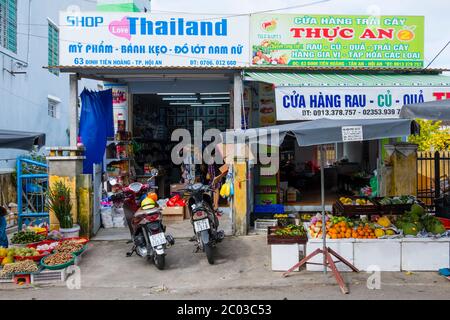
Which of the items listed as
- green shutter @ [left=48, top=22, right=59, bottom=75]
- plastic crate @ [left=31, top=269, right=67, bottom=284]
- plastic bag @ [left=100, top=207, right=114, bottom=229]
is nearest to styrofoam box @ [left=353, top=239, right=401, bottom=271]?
plastic crate @ [left=31, top=269, right=67, bottom=284]

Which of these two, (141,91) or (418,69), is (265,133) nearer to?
(418,69)

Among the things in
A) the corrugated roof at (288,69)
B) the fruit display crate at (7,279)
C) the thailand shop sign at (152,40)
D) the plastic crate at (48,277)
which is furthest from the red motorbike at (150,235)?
the thailand shop sign at (152,40)

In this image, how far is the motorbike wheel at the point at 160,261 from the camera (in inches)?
259

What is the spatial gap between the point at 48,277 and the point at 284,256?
358 centimetres

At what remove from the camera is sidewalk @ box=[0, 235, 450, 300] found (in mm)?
5586

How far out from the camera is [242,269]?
673 centimetres

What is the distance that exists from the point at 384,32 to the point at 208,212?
20.8ft

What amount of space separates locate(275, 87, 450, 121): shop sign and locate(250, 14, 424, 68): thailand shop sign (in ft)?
4.14

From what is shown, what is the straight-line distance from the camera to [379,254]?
21.4 ft

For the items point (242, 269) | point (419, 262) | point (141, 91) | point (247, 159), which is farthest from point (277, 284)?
point (141, 91)

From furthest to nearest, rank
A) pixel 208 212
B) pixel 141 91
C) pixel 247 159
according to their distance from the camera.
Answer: pixel 141 91
pixel 247 159
pixel 208 212

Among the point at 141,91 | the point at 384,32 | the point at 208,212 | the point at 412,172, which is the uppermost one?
the point at 384,32

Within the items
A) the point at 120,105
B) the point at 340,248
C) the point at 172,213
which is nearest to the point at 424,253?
the point at 340,248

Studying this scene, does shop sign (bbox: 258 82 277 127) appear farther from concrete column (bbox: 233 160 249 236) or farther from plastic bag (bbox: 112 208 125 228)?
plastic bag (bbox: 112 208 125 228)
